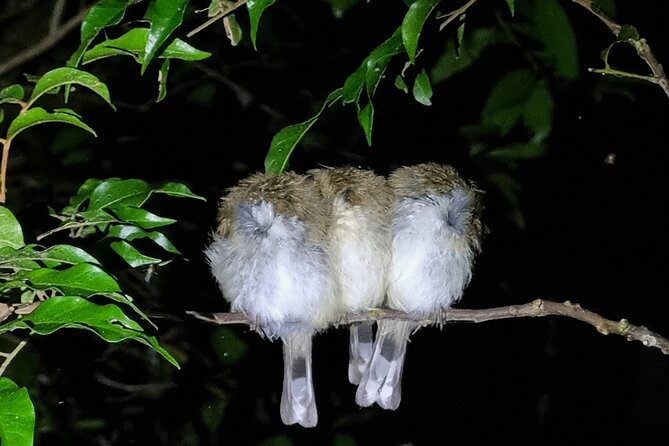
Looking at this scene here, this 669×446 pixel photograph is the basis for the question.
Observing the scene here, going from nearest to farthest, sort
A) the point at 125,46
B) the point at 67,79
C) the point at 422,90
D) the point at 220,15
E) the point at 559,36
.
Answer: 1. the point at 67,79
2. the point at 125,46
3. the point at 220,15
4. the point at 422,90
5. the point at 559,36

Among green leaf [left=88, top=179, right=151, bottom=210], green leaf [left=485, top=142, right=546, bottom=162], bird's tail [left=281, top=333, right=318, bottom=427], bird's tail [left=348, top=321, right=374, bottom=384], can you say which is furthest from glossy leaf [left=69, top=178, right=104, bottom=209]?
green leaf [left=485, top=142, right=546, bottom=162]

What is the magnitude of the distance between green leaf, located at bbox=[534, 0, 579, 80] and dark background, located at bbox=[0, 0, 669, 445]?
211 mm

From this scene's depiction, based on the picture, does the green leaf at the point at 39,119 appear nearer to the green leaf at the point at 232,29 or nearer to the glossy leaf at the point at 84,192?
the glossy leaf at the point at 84,192

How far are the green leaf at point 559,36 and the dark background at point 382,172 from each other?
0.21 metres

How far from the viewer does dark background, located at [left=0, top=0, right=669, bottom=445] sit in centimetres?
242

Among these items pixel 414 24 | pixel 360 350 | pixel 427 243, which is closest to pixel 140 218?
pixel 414 24

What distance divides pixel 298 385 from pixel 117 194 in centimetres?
64

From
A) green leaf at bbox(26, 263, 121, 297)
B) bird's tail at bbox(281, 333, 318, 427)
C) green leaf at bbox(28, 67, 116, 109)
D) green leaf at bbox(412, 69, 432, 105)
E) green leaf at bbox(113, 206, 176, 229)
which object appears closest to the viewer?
green leaf at bbox(26, 263, 121, 297)

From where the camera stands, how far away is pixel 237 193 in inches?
63.9

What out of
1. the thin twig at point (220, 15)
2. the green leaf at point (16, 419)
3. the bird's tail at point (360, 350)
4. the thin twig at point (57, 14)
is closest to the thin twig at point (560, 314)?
the bird's tail at point (360, 350)

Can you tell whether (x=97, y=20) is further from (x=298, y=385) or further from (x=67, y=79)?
(x=298, y=385)

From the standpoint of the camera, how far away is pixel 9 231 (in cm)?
104

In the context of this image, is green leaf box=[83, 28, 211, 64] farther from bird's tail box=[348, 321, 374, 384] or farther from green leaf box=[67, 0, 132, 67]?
bird's tail box=[348, 321, 374, 384]

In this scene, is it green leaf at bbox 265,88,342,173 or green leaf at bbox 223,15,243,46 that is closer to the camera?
green leaf at bbox 265,88,342,173
